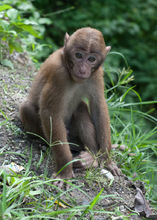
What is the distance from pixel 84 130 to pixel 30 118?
32.5 inches

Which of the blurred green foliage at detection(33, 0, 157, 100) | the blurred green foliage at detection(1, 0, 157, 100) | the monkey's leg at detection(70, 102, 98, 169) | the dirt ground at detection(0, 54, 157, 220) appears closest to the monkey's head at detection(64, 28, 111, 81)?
the monkey's leg at detection(70, 102, 98, 169)

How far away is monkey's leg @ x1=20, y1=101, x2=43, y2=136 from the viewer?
4.96 meters

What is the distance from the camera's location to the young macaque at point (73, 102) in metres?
4.38

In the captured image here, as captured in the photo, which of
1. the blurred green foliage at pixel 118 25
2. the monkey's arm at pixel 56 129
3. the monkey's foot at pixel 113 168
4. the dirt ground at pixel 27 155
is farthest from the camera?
the blurred green foliage at pixel 118 25

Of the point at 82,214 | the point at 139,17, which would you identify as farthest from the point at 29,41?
the point at 82,214

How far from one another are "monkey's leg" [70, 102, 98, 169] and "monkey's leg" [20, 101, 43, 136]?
0.58 m

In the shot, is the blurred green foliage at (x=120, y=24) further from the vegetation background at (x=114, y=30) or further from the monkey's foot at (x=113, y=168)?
the monkey's foot at (x=113, y=168)

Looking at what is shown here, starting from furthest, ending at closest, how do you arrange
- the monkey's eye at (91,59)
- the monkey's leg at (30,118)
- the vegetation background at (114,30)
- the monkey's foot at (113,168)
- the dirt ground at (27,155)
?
the vegetation background at (114,30) < the monkey's leg at (30,118) < the monkey's foot at (113,168) < the monkey's eye at (91,59) < the dirt ground at (27,155)

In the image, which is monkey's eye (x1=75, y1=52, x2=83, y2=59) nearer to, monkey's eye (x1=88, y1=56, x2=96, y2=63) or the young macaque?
the young macaque

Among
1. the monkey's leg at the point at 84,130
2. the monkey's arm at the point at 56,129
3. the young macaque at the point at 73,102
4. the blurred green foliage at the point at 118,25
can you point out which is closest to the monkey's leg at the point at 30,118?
the young macaque at the point at 73,102

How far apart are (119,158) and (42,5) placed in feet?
20.8

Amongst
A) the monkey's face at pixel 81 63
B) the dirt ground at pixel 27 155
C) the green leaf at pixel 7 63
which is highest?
the monkey's face at pixel 81 63

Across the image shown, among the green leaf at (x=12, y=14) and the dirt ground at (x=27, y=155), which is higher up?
the green leaf at (x=12, y=14)

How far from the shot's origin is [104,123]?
5.02 meters
